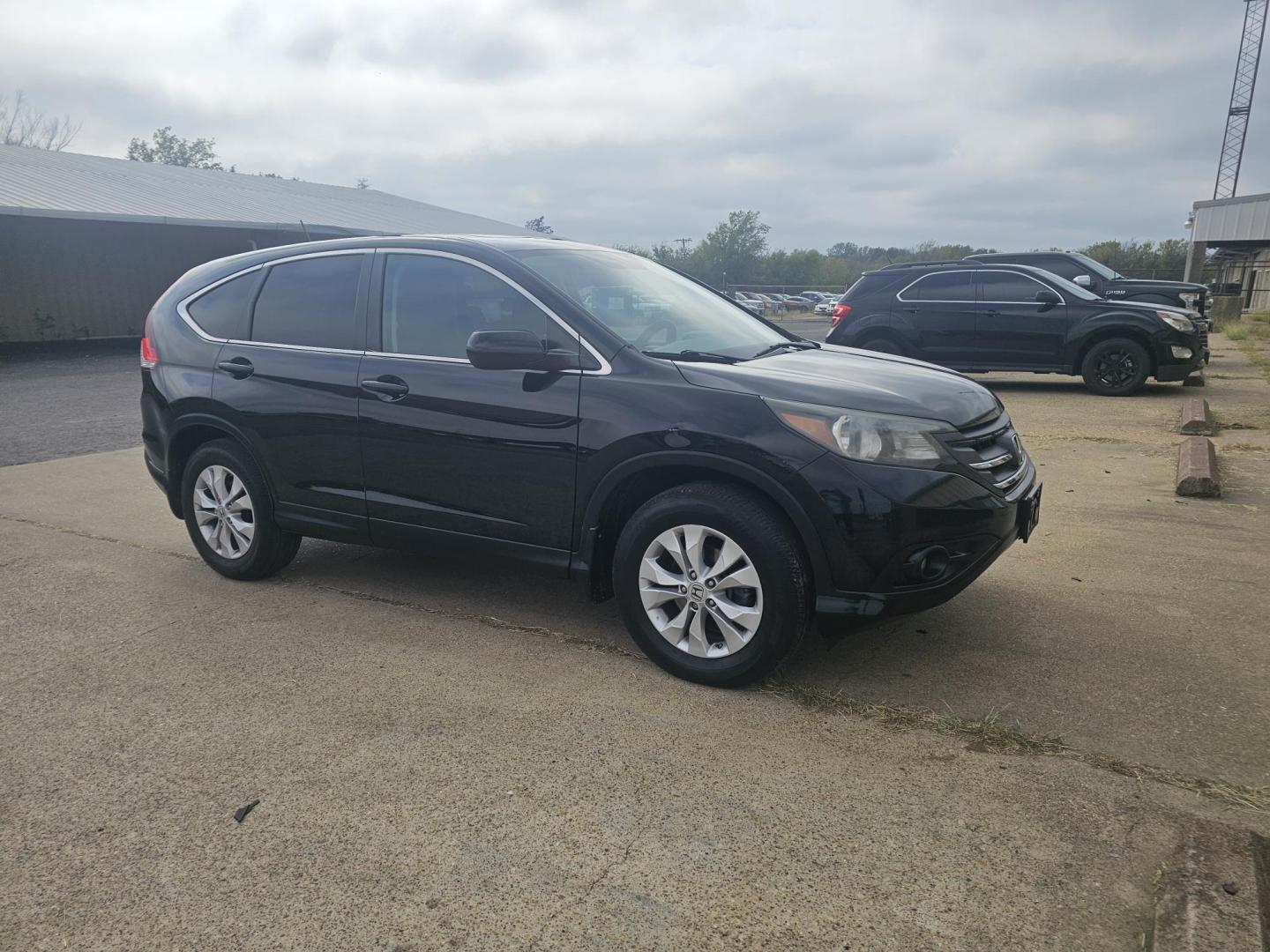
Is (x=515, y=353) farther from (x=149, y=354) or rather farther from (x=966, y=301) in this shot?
(x=966, y=301)

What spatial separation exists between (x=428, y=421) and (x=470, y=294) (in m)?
0.59

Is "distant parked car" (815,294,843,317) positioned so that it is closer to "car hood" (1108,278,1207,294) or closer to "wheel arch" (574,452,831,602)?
"car hood" (1108,278,1207,294)

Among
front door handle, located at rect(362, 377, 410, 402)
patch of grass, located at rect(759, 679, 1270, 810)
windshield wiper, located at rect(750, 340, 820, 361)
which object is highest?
windshield wiper, located at rect(750, 340, 820, 361)

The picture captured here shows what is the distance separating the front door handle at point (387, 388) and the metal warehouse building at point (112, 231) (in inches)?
705

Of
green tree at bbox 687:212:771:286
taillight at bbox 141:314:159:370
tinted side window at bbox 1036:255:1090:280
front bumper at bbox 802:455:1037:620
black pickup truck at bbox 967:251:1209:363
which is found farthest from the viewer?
green tree at bbox 687:212:771:286

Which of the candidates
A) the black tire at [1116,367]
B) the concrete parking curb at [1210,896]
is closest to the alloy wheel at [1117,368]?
the black tire at [1116,367]

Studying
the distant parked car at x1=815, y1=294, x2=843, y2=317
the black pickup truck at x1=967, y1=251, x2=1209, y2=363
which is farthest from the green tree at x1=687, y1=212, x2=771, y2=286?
the black pickup truck at x1=967, y1=251, x2=1209, y2=363

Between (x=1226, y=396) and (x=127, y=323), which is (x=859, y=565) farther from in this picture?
(x=127, y=323)

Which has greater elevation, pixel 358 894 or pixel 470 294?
pixel 470 294

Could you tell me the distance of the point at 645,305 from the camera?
438 cm

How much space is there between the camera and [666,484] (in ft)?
12.5

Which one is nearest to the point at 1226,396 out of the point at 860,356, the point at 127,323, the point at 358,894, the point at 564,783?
the point at 860,356

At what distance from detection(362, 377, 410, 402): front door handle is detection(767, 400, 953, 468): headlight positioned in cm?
177

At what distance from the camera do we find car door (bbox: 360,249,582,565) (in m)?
3.99
